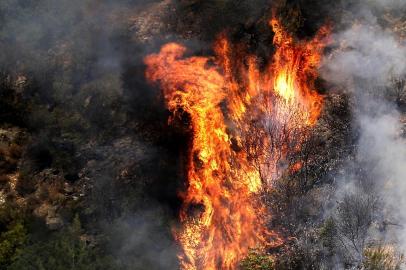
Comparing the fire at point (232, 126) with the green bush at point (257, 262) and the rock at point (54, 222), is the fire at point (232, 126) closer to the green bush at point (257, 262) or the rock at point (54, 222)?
the green bush at point (257, 262)

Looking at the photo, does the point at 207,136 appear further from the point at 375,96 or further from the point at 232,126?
the point at 375,96

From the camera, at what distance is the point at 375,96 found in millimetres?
18188

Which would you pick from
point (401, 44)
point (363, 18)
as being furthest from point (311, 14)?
point (401, 44)

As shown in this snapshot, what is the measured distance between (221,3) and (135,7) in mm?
4346

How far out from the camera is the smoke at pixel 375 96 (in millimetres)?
16062

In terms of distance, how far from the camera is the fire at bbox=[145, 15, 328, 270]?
1769 centimetres

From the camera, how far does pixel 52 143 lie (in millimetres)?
18875

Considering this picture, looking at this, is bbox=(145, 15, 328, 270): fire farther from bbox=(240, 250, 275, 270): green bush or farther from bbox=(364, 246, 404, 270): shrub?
bbox=(364, 246, 404, 270): shrub

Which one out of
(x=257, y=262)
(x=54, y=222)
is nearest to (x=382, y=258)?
(x=257, y=262)

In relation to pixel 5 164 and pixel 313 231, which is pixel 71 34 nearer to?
pixel 5 164

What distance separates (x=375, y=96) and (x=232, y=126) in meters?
5.69

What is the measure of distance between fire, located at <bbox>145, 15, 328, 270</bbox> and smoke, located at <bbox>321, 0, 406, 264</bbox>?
47.3 inches

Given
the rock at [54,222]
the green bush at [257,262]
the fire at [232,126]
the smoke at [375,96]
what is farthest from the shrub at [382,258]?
the rock at [54,222]

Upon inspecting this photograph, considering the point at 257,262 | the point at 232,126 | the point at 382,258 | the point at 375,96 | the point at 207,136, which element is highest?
the point at 375,96
